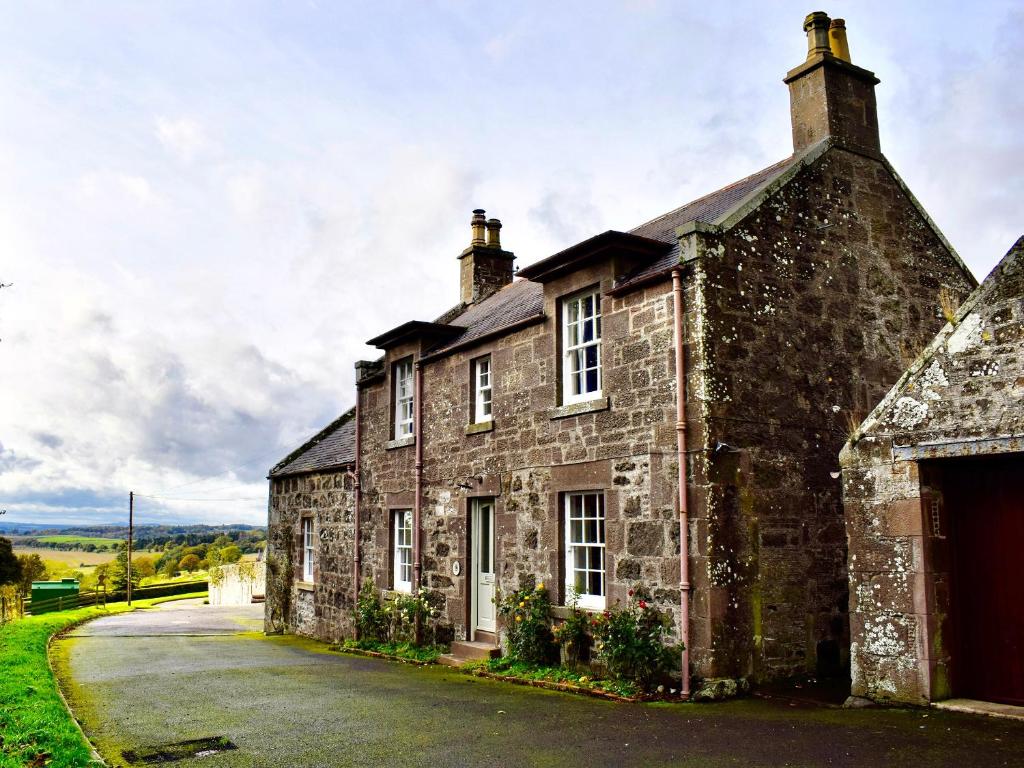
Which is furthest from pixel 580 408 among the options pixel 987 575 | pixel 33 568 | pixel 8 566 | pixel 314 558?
pixel 33 568

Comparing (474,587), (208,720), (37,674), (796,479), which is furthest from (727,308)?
(37,674)

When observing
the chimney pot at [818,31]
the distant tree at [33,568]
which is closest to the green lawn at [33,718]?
the chimney pot at [818,31]

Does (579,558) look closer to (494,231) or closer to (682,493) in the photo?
(682,493)

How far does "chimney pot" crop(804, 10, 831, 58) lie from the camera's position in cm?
1281

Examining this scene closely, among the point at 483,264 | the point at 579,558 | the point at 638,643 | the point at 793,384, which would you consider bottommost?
the point at 638,643

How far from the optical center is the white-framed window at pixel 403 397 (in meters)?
17.3

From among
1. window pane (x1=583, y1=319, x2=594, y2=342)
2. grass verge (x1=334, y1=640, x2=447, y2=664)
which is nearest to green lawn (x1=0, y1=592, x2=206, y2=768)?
grass verge (x1=334, y1=640, x2=447, y2=664)

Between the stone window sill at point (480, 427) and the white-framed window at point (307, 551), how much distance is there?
330 inches

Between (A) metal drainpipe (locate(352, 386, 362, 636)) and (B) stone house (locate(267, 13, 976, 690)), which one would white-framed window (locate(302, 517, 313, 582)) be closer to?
(A) metal drainpipe (locate(352, 386, 362, 636))

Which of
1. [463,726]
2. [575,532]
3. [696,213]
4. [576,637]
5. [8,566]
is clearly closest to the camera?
[463,726]

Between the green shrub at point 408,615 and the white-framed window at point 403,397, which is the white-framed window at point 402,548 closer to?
the green shrub at point 408,615

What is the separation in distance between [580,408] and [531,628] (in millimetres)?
3185

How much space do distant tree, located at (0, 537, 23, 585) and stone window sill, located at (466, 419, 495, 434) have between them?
36.5m

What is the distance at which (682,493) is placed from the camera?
1020 centimetres
